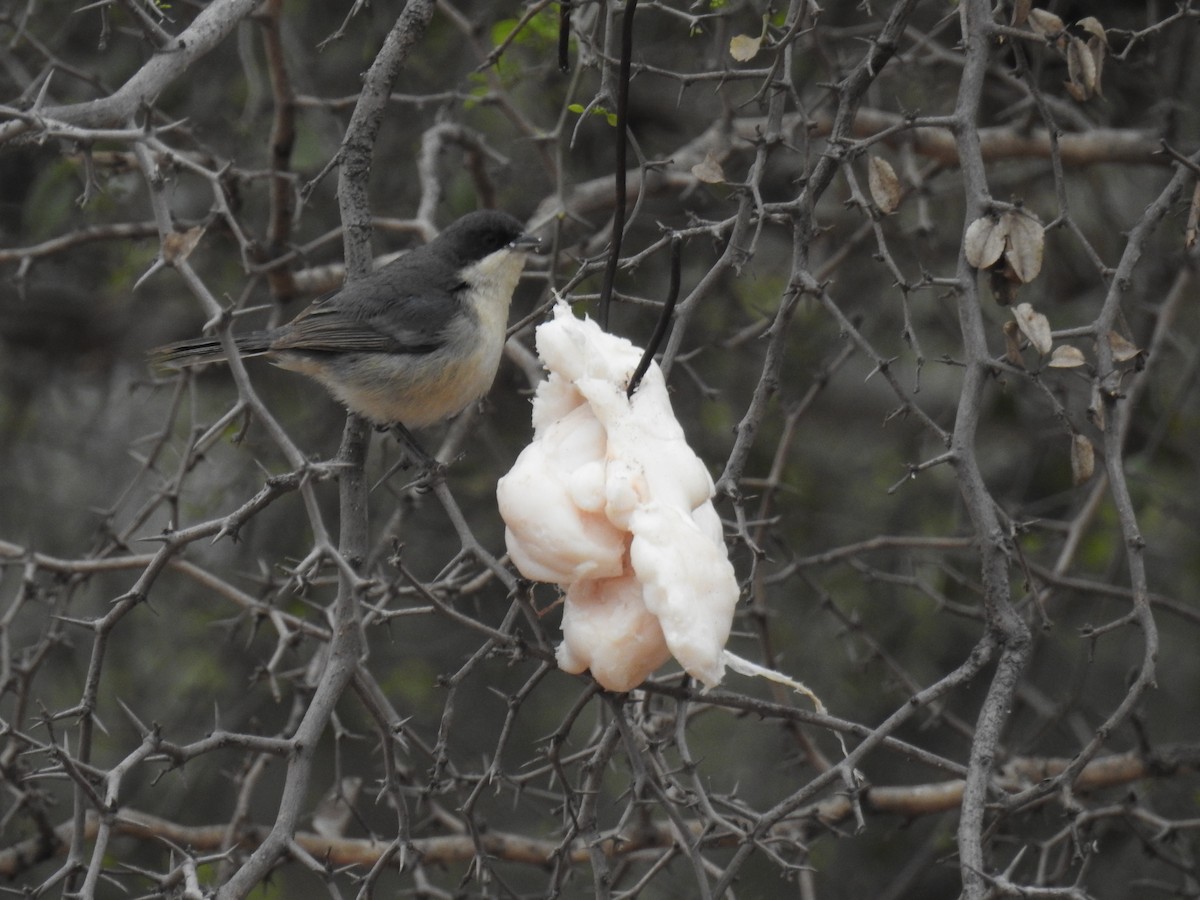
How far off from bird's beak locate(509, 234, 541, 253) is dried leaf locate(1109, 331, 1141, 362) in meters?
2.21

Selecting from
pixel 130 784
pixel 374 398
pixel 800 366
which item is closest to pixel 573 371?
pixel 374 398

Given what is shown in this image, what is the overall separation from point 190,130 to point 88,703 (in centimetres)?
274

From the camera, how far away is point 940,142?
500 cm

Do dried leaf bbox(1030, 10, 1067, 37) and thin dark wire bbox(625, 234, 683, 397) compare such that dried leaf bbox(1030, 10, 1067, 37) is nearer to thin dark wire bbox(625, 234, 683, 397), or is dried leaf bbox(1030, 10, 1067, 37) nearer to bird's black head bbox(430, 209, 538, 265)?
thin dark wire bbox(625, 234, 683, 397)

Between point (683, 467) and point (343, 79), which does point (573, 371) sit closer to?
point (683, 467)

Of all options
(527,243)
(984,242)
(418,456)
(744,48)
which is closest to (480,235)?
(527,243)

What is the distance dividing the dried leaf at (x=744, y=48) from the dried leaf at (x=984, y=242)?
637 mm

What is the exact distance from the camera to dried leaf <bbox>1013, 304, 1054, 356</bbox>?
2.54 meters

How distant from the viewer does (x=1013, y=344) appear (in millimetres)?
2658

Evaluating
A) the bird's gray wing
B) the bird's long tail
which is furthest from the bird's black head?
the bird's long tail

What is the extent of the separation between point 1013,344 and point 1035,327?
0.26 feet

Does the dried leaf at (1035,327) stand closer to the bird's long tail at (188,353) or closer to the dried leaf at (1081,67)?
the dried leaf at (1081,67)

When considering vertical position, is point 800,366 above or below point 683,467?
below

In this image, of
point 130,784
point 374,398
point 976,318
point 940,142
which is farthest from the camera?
point 130,784
